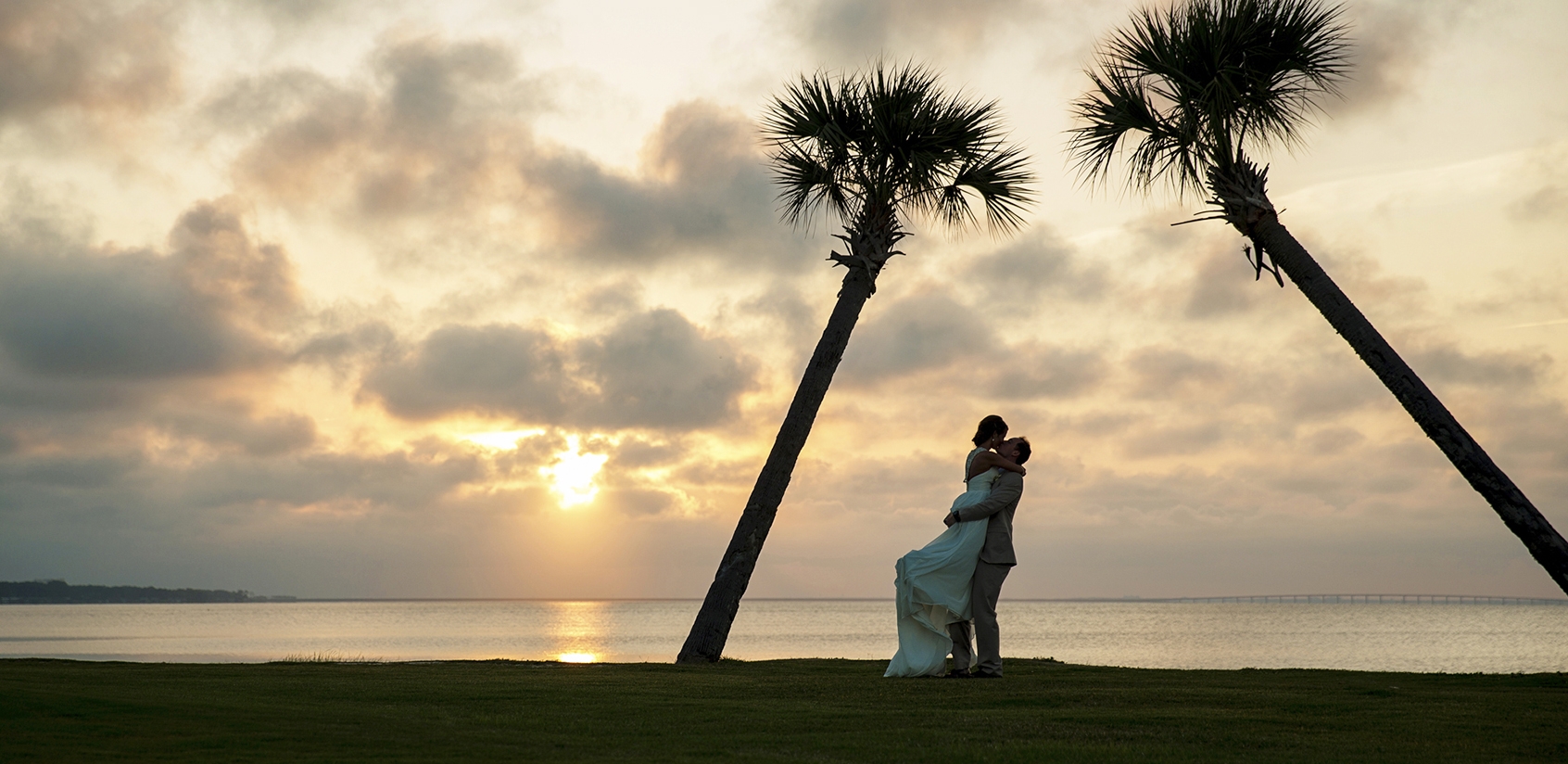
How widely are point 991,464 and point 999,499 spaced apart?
0.36 meters

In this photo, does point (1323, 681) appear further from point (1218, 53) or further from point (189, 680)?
point (189, 680)

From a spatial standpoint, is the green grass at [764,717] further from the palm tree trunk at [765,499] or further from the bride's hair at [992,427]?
the palm tree trunk at [765,499]

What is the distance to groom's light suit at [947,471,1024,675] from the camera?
11328 mm

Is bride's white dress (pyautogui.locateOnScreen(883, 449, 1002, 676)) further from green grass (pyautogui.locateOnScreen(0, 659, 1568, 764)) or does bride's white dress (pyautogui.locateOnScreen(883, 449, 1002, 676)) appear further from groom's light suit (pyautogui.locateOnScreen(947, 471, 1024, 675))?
green grass (pyautogui.locateOnScreen(0, 659, 1568, 764))

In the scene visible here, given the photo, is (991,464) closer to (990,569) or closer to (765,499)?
(990,569)

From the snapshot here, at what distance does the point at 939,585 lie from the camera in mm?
11344

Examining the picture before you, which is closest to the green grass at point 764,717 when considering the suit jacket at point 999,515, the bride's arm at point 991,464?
the suit jacket at point 999,515

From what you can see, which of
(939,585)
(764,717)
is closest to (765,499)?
(939,585)

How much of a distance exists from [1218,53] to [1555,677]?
8.43 metres

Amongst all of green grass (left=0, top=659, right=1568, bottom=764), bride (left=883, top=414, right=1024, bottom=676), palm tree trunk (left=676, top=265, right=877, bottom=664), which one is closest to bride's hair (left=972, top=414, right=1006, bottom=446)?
bride (left=883, top=414, right=1024, bottom=676)

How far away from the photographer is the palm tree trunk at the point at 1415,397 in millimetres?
13367

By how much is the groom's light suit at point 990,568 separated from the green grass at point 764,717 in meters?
0.53

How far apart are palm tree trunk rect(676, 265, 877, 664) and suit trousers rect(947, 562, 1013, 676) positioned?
4.83 metres

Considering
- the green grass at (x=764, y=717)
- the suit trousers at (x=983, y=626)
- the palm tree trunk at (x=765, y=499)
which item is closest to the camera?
the green grass at (x=764, y=717)
